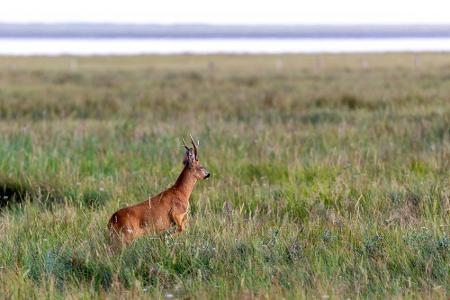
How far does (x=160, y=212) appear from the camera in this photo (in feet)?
22.8

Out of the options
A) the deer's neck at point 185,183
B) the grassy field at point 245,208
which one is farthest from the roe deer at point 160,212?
the grassy field at point 245,208

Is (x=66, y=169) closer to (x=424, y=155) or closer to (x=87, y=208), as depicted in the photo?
(x=87, y=208)

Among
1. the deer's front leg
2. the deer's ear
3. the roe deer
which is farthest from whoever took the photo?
the deer's ear

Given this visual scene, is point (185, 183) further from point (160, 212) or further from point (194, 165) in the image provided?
point (160, 212)

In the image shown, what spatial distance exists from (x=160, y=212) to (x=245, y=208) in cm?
188

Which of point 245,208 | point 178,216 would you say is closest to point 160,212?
point 178,216

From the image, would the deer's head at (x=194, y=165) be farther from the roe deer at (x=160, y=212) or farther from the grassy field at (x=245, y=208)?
the grassy field at (x=245, y=208)

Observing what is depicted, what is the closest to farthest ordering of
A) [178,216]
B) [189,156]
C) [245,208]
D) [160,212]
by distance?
1. [160,212]
2. [178,216]
3. [189,156]
4. [245,208]

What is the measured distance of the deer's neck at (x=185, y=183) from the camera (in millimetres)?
7176

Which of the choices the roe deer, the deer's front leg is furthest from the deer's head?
the deer's front leg

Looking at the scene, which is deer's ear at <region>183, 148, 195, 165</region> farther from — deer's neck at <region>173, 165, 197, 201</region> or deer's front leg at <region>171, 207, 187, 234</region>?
deer's front leg at <region>171, 207, 187, 234</region>

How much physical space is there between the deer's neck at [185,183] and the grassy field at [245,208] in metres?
0.29

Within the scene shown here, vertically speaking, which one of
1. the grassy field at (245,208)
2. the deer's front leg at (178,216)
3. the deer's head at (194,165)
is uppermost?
the deer's head at (194,165)

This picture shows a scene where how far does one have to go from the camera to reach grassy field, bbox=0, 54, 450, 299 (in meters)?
6.07
